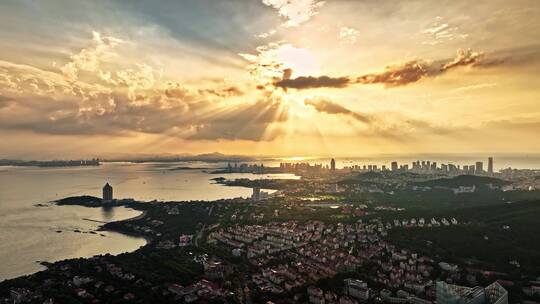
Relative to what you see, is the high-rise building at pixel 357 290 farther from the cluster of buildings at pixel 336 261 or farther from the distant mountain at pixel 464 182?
the distant mountain at pixel 464 182

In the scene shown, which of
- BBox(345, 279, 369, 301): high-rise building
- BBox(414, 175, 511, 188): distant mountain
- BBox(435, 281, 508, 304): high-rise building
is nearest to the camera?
BBox(435, 281, 508, 304): high-rise building

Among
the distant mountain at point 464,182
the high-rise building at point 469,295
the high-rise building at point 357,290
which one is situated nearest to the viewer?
the high-rise building at point 469,295

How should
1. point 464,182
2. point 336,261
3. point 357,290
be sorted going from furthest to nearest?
1. point 464,182
2. point 336,261
3. point 357,290

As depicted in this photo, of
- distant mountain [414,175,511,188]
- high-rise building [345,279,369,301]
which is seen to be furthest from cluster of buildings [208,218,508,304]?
distant mountain [414,175,511,188]

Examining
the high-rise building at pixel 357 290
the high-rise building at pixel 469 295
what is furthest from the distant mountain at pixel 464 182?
the high-rise building at pixel 469 295

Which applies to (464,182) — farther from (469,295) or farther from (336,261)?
(469,295)

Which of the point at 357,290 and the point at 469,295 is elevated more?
the point at 469,295

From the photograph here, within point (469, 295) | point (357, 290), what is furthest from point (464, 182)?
point (469, 295)

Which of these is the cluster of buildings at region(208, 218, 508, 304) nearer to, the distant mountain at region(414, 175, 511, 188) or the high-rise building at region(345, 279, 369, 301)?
the high-rise building at region(345, 279, 369, 301)

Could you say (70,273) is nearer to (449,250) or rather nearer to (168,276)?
(168,276)

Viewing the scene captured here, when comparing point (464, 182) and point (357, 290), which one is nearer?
point (357, 290)

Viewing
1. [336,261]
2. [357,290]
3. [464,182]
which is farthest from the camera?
[464,182]
